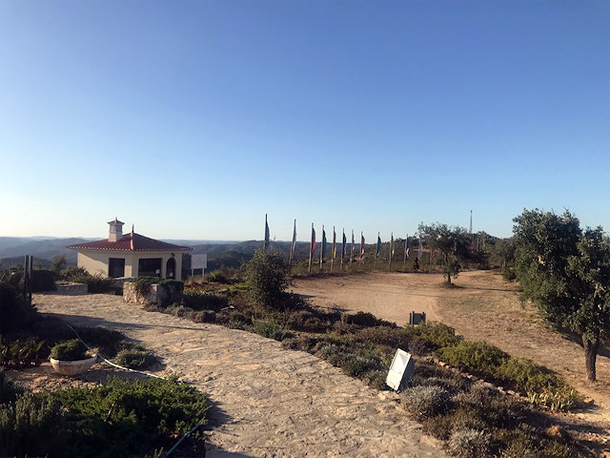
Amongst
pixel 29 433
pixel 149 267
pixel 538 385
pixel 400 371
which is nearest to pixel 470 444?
pixel 400 371

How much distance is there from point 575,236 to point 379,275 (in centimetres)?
2572

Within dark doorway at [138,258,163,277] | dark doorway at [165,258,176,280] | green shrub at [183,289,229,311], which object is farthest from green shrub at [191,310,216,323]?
dark doorway at [165,258,176,280]

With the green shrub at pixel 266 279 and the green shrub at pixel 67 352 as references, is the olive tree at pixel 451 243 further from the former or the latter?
the green shrub at pixel 67 352

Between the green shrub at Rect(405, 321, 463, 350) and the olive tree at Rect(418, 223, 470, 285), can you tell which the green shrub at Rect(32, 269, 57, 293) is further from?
the olive tree at Rect(418, 223, 470, 285)

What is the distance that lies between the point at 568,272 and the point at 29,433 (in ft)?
31.4

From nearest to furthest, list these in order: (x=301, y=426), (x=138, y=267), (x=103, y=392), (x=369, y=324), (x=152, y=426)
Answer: (x=152, y=426) → (x=301, y=426) → (x=103, y=392) → (x=369, y=324) → (x=138, y=267)

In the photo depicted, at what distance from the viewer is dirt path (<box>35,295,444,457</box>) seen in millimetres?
4309

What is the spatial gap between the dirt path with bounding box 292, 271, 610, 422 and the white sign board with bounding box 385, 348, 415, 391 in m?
3.21

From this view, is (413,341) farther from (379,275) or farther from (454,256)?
(379,275)

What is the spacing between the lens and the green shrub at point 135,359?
22.7 feet

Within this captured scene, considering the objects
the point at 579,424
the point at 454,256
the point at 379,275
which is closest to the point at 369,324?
the point at 579,424

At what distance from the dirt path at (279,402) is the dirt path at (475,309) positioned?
3932mm

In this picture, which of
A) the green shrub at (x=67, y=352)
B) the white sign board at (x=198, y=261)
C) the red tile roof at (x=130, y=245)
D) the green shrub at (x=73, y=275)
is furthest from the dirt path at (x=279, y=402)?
the red tile roof at (x=130, y=245)

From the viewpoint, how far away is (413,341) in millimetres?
10555
